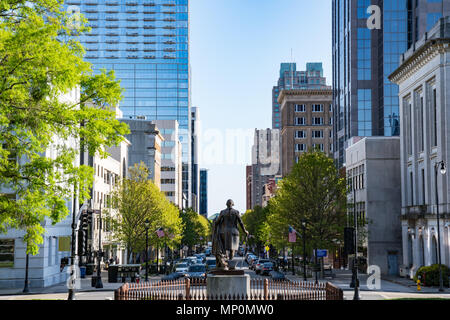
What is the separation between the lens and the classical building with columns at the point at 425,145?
53.3 metres

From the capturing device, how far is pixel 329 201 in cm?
6262

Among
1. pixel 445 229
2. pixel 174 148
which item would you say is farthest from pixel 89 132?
pixel 174 148

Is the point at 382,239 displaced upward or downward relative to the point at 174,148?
downward

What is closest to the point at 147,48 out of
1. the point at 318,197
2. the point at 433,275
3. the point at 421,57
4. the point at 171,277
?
the point at 318,197

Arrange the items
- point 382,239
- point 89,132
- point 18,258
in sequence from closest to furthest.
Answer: point 89,132
point 18,258
point 382,239

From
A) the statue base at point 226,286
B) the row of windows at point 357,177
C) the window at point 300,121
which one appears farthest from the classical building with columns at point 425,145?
the window at point 300,121

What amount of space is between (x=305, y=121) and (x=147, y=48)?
59050mm

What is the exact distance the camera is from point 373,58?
12225 centimetres

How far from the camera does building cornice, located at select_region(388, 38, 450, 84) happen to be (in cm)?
5347

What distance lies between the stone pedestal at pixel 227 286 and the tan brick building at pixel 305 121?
138 meters

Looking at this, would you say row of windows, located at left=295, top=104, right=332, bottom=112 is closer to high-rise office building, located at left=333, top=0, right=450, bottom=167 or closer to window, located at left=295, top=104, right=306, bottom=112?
window, located at left=295, top=104, right=306, bottom=112

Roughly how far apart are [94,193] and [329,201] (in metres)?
27.8

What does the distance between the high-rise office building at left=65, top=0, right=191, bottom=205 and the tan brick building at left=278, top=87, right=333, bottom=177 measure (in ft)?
126
